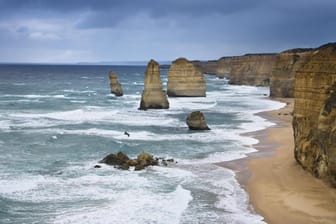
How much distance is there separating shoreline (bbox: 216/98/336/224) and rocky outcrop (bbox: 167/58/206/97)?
3436cm

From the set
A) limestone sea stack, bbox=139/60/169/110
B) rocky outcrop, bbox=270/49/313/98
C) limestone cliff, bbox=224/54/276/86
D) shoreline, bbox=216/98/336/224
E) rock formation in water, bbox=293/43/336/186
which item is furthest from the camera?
limestone cliff, bbox=224/54/276/86

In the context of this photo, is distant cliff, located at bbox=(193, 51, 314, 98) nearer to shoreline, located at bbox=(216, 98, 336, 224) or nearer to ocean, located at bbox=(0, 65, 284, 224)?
shoreline, located at bbox=(216, 98, 336, 224)

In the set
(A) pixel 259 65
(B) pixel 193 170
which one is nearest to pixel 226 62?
(A) pixel 259 65

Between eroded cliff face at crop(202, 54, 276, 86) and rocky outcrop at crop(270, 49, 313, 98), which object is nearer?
rocky outcrop at crop(270, 49, 313, 98)

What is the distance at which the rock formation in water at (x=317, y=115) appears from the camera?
2042cm

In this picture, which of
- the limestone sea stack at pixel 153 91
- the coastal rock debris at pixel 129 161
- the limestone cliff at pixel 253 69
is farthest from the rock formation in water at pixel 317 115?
the limestone cliff at pixel 253 69

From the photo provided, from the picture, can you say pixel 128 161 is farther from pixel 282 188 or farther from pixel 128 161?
pixel 282 188

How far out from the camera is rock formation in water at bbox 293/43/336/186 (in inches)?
804

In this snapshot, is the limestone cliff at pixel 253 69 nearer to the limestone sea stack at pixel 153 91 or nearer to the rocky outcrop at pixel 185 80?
the rocky outcrop at pixel 185 80

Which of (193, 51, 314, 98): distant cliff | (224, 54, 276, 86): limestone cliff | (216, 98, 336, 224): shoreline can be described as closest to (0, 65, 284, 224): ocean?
(216, 98, 336, 224): shoreline

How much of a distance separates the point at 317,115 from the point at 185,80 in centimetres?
4545

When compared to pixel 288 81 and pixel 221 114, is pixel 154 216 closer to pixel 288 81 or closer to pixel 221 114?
pixel 221 114

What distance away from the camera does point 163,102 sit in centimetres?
5359

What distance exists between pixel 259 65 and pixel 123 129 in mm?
67294
